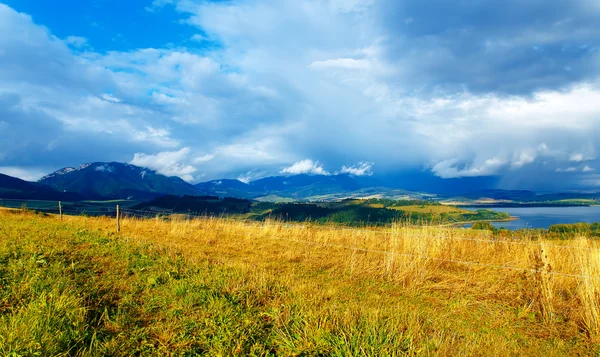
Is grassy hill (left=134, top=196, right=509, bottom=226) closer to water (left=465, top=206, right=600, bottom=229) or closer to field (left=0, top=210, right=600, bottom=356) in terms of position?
water (left=465, top=206, right=600, bottom=229)

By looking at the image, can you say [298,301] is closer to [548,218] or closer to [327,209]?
[548,218]

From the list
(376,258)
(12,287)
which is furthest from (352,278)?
(12,287)

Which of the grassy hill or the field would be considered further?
the grassy hill

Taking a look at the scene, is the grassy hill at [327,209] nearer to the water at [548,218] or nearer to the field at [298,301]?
the water at [548,218]

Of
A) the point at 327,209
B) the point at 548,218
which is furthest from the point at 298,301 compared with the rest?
the point at 327,209

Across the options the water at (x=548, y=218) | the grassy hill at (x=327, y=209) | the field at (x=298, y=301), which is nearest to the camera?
the field at (x=298, y=301)

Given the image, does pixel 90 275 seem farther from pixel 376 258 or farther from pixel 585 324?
pixel 585 324

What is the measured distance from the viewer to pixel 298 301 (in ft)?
18.5

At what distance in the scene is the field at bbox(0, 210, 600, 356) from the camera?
4086mm

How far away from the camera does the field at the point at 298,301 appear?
4.09m

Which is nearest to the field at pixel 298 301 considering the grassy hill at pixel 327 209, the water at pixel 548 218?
the water at pixel 548 218

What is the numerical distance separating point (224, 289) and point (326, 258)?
5544mm

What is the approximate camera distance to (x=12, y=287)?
5.54 metres

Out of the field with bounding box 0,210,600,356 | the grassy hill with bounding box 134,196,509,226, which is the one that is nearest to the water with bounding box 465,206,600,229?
the field with bounding box 0,210,600,356
